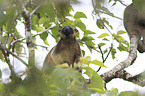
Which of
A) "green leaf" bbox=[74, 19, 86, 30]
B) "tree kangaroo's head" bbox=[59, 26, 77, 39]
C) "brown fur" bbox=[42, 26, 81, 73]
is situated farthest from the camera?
"brown fur" bbox=[42, 26, 81, 73]

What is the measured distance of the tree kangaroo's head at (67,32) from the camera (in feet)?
14.1

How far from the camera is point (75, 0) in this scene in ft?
3.33

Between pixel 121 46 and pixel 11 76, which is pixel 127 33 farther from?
pixel 11 76

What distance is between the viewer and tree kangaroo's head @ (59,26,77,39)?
430 centimetres

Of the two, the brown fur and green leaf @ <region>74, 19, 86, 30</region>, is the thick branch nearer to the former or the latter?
green leaf @ <region>74, 19, 86, 30</region>

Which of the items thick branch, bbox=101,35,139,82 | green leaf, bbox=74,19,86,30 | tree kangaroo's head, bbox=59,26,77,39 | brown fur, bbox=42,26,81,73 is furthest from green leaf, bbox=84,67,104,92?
brown fur, bbox=42,26,81,73

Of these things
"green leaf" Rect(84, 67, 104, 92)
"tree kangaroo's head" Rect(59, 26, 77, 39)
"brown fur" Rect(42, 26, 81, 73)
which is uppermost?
"tree kangaroo's head" Rect(59, 26, 77, 39)

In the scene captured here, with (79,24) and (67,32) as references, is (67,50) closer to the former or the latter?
(67,32)

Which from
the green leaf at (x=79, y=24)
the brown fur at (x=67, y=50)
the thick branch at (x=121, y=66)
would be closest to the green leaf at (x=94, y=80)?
the thick branch at (x=121, y=66)

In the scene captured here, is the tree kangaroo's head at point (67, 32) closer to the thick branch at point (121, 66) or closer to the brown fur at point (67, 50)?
the brown fur at point (67, 50)

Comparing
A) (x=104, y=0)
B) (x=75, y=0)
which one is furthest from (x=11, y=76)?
(x=104, y=0)

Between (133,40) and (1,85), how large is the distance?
3.17 m

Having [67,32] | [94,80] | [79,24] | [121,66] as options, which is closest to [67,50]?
[67,32]

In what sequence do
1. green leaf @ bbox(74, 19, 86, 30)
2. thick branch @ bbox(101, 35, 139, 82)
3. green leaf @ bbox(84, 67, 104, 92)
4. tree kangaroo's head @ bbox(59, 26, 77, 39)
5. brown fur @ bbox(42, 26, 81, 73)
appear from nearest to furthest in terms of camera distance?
green leaf @ bbox(84, 67, 104, 92)
thick branch @ bbox(101, 35, 139, 82)
green leaf @ bbox(74, 19, 86, 30)
tree kangaroo's head @ bbox(59, 26, 77, 39)
brown fur @ bbox(42, 26, 81, 73)
